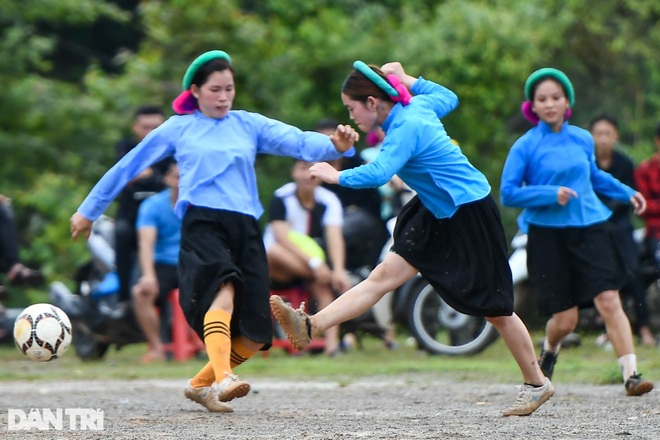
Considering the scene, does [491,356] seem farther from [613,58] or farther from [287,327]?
[613,58]

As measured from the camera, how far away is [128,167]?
789cm

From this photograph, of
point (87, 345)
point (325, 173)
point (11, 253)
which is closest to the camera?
point (325, 173)

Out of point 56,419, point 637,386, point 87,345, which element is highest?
point 87,345

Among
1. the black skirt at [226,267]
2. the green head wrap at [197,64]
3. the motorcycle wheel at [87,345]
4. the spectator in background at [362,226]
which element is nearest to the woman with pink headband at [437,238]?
the black skirt at [226,267]

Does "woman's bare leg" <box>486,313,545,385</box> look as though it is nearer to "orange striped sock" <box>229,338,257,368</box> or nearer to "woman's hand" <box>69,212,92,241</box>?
"orange striped sock" <box>229,338,257,368</box>

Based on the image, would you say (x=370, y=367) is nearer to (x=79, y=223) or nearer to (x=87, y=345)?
(x=87, y=345)

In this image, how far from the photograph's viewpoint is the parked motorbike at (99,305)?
12.9 meters

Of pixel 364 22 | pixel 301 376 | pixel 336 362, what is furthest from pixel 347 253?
pixel 364 22

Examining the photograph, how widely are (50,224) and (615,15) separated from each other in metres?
7.73

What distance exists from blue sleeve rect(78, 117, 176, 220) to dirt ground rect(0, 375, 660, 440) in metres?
1.15

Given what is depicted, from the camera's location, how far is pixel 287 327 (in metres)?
7.34

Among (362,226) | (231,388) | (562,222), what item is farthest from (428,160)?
(362,226)

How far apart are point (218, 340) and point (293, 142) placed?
1.18 meters

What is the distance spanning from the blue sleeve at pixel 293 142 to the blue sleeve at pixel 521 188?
1174 mm
